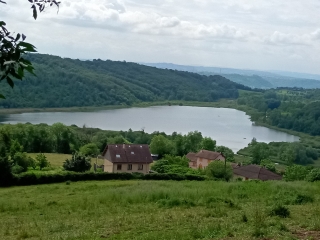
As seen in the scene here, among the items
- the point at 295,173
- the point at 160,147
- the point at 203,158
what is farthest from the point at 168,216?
the point at 160,147

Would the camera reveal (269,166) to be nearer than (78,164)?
No

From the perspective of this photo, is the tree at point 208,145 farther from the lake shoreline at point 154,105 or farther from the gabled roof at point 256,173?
the lake shoreline at point 154,105

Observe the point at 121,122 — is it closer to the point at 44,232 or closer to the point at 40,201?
the point at 40,201

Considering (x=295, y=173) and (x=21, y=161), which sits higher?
(x=295, y=173)

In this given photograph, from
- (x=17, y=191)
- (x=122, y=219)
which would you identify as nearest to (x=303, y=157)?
(x=17, y=191)

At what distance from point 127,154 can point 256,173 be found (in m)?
13.3

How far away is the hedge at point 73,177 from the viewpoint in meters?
25.2

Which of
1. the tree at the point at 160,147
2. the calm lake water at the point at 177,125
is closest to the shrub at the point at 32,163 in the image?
the tree at the point at 160,147

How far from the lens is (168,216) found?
35.9 ft

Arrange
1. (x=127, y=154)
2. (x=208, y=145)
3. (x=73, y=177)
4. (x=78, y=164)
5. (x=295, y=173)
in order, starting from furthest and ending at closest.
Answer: (x=208, y=145), (x=127, y=154), (x=295, y=173), (x=78, y=164), (x=73, y=177)

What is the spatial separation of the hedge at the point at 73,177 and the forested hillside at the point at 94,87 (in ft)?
238

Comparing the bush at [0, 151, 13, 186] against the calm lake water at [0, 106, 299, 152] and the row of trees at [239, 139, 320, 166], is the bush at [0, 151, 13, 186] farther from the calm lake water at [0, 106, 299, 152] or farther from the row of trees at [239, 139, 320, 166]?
the calm lake water at [0, 106, 299, 152]

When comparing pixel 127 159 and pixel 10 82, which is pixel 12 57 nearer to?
pixel 10 82

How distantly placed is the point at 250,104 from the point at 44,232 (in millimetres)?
144606
